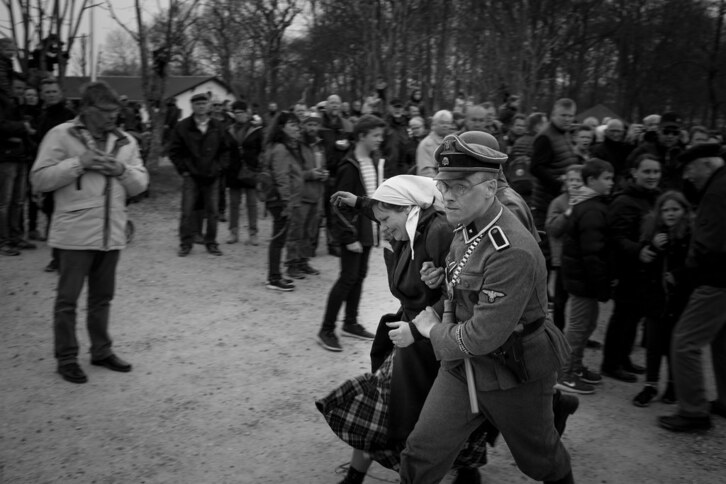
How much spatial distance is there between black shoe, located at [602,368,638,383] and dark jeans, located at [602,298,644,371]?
27mm

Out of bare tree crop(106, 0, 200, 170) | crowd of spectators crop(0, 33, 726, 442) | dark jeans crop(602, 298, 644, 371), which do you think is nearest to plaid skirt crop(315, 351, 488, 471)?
crowd of spectators crop(0, 33, 726, 442)

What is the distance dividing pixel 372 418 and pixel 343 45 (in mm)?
27235

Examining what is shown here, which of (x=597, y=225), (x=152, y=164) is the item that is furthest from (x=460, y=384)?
(x=152, y=164)

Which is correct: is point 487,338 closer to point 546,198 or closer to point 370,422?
point 370,422

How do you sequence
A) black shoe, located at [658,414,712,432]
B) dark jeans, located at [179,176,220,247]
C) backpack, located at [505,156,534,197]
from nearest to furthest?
black shoe, located at [658,414,712,432] < backpack, located at [505,156,534,197] < dark jeans, located at [179,176,220,247]

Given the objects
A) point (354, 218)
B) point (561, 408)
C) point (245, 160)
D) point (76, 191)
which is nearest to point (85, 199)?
point (76, 191)

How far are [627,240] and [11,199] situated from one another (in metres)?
7.39

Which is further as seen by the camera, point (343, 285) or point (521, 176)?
point (521, 176)

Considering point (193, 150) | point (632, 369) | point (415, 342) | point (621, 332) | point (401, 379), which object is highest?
point (193, 150)

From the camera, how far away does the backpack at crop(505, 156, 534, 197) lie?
7367 millimetres

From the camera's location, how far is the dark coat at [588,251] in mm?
4812

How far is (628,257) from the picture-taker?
488 centimetres

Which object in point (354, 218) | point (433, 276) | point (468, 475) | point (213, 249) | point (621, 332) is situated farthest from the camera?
point (213, 249)

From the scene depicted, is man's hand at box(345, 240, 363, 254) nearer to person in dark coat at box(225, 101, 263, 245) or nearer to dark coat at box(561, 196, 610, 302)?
dark coat at box(561, 196, 610, 302)
